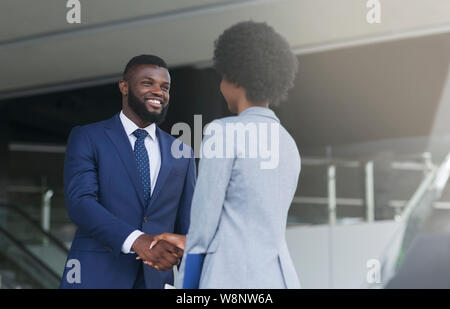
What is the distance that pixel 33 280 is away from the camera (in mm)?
8016

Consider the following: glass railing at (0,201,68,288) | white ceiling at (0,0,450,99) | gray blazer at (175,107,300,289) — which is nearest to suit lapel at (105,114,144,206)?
gray blazer at (175,107,300,289)

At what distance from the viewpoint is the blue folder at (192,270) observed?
194 cm

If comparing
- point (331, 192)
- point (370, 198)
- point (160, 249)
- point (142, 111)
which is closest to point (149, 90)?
point (142, 111)

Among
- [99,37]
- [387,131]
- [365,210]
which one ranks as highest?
[99,37]

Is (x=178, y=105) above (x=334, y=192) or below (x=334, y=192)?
above

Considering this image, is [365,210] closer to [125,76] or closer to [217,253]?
[125,76]

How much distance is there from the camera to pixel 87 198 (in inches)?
97.0

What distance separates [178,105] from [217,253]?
15.4 feet

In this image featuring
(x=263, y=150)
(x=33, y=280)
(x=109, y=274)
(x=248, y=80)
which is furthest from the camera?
(x=33, y=280)

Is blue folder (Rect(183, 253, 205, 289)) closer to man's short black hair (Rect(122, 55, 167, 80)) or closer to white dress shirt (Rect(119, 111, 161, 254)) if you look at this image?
white dress shirt (Rect(119, 111, 161, 254))

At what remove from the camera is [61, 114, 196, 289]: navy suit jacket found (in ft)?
8.13

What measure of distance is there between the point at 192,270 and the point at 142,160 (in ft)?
2.40

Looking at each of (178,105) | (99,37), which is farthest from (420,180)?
(99,37)

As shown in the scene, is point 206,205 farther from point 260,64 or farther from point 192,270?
point 260,64
